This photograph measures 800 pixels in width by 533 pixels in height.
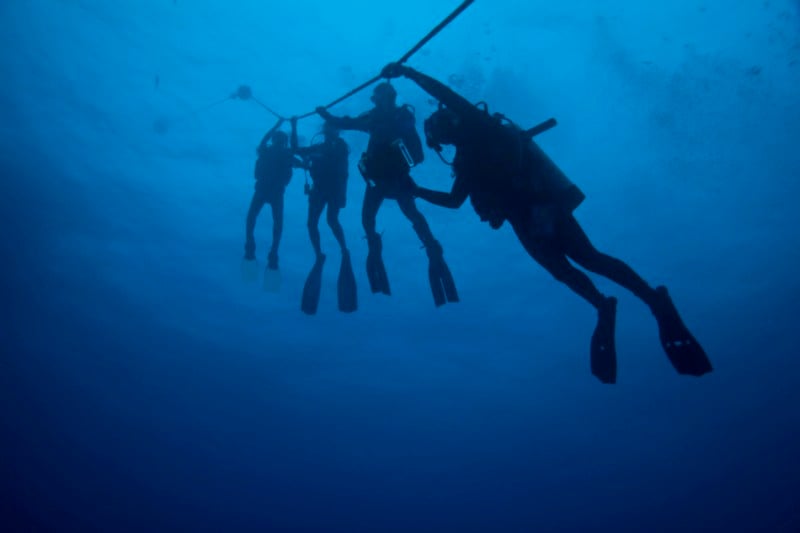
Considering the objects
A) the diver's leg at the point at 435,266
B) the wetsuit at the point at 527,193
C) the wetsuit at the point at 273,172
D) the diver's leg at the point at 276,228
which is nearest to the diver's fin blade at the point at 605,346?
the wetsuit at the point at 527,193

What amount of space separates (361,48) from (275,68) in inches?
110

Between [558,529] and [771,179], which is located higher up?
[771,179]

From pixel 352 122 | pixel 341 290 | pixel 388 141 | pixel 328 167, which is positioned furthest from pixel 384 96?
pixel 341 290

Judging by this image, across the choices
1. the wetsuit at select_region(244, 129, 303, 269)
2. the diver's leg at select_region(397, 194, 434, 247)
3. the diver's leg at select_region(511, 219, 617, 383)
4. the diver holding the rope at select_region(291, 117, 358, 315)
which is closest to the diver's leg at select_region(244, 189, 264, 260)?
the wetsuit at select_region(244, 129, 303, 269)

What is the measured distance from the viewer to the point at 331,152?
348 inches

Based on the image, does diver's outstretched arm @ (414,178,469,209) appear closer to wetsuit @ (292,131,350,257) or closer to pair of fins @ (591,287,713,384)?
pair of fins @ (591,287,713,384)

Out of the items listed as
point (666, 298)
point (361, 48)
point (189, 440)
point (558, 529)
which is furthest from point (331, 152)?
point (558, 529)

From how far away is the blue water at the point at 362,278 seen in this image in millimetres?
15820

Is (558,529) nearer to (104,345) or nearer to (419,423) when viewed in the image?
(419,423)

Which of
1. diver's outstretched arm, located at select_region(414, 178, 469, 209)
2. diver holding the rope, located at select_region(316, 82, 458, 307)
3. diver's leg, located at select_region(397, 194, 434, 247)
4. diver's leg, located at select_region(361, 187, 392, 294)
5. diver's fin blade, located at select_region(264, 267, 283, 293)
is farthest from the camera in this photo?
diver's fin blade, located at select_region(264, 267, 283, 293)

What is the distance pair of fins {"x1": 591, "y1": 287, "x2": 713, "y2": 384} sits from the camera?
4305 millimetres

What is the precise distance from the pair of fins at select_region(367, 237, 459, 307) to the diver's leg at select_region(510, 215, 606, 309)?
2.83 meters

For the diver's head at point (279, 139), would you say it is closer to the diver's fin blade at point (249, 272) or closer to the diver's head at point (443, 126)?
the diver's fin blade at point (249, 272)

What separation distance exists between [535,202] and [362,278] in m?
19.9
